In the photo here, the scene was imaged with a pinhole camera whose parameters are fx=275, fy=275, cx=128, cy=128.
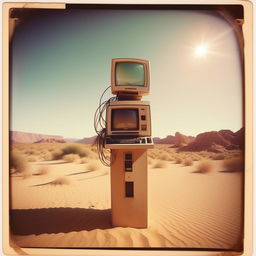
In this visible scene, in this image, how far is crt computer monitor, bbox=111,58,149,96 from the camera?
326 centimetres

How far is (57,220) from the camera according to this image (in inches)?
151

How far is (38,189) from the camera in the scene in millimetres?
6898

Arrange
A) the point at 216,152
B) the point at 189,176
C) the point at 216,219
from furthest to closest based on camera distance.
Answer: the point at 216,152
the point at 189,176
the point at 216,219

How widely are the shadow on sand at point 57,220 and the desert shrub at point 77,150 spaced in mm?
8834

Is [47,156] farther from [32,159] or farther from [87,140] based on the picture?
[87,140]

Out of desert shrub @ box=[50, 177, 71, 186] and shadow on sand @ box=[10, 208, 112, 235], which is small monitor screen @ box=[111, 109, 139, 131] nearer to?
shadow on sand @ box=[10, 208, 112, 235]

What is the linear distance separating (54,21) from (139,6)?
1.26 meters

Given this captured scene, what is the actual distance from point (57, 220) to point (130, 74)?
2.24m

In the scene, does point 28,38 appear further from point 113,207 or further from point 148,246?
point 148,246

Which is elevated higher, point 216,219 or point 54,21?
point 54,21

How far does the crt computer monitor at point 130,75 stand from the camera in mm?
3256

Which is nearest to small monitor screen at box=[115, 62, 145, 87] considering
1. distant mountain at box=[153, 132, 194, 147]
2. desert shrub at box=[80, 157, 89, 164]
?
desert shrub at box=[80, 157, 89, 164]

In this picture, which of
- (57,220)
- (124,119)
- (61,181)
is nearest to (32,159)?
(61,181)
